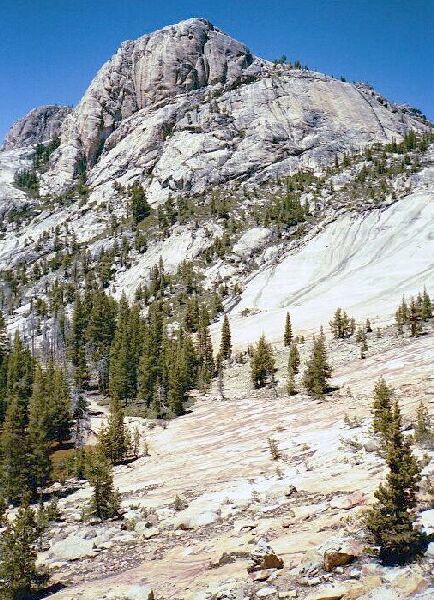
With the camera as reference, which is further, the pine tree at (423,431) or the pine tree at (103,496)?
the pine tree at (103,496)

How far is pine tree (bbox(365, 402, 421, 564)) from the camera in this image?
44.7 feet

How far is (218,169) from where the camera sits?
19038 cm

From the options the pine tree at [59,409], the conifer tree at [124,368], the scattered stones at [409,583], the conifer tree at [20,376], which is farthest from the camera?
the conifer tree at [124,368]

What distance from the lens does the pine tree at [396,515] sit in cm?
1362

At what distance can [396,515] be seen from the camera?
46.2 ft

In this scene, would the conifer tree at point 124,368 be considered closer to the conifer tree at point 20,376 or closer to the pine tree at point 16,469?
the conifer tree at point 20,376

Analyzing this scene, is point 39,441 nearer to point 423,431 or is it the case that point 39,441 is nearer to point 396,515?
point 423,431

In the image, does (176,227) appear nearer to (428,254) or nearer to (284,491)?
(428,254)

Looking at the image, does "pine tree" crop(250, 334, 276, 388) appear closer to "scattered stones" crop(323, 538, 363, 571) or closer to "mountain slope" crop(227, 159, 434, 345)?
"mountain slope" crop(227, 159, 434, 345)

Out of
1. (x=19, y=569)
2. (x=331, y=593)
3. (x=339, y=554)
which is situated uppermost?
(x=339, y=554)

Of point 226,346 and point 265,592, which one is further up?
point 226,346

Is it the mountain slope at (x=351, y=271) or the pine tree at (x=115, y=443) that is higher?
the mountain slope at (x=351, y=271)

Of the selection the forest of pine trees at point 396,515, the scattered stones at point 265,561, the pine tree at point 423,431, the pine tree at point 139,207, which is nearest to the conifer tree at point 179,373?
the pine tree at point 423,431

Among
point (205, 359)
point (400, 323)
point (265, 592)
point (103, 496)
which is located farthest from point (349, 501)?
point (205, 359)
